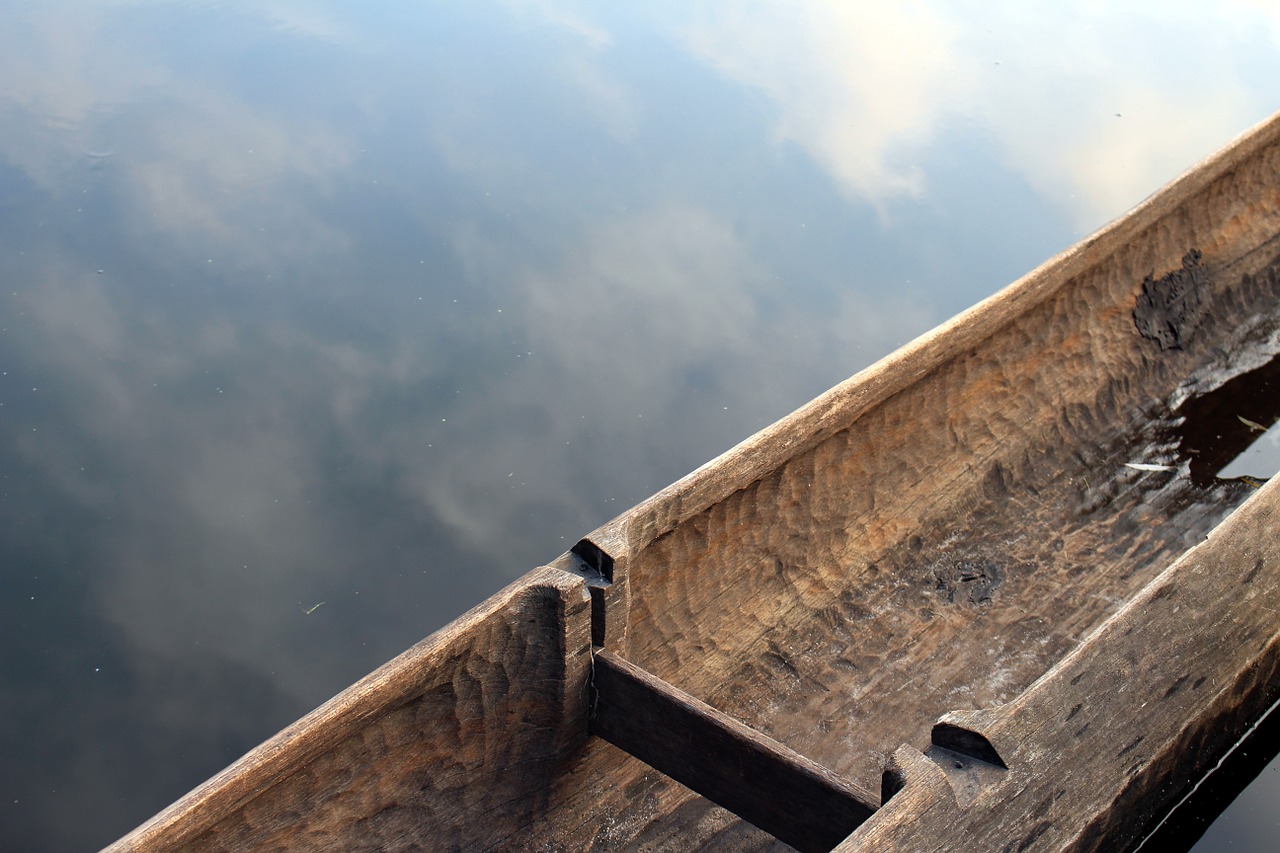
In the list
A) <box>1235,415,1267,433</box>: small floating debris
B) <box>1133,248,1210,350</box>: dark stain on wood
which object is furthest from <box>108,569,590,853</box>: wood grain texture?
<box>1235,415,1267,433</box>: small floating debris

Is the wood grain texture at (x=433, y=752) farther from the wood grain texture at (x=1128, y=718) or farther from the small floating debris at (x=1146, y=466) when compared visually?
the small floating debris at (x=1146, y=466)

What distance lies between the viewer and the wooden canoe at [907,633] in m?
1.88

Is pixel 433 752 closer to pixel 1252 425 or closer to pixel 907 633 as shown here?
pixel 907 633

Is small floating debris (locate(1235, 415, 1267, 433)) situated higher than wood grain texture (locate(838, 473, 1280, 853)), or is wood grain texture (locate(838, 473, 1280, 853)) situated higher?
small floating debris (locate(1235, 415, 1267, 433))

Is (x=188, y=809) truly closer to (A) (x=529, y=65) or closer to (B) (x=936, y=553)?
(B) (x=936, y=553)

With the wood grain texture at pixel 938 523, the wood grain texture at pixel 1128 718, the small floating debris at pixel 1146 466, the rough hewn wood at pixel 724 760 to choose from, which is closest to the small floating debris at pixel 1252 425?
the wood grain texture at pixel 938 523

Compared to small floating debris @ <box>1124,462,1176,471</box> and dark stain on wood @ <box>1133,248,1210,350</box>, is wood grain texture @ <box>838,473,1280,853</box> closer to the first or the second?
small floating debris @ <box>1124,462,1176,471</box>

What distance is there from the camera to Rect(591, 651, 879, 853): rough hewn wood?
1.90 m

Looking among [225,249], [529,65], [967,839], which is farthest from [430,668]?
[529,65]

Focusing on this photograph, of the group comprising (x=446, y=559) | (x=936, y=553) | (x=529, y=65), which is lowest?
(x=936, y=553)

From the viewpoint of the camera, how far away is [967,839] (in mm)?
1796

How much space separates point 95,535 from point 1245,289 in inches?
132

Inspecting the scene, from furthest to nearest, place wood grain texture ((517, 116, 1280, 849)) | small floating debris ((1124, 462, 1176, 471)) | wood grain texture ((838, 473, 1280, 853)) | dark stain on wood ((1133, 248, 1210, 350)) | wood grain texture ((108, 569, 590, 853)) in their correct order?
dark stain on wood ((1133, 248, 1210, 350)) < small floating debris ((1124, 462, 1176, 471)) < wood grain texture ((517, 116, 1280, 849)) < wood grain texture ((838, 473, 1280, 853)) < wood grain texture ((108, 569, 590, 853))

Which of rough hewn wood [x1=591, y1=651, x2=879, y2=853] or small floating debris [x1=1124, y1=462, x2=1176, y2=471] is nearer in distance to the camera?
rough hewn wood [x1=591, y1=651, x2=879, y2=853]
